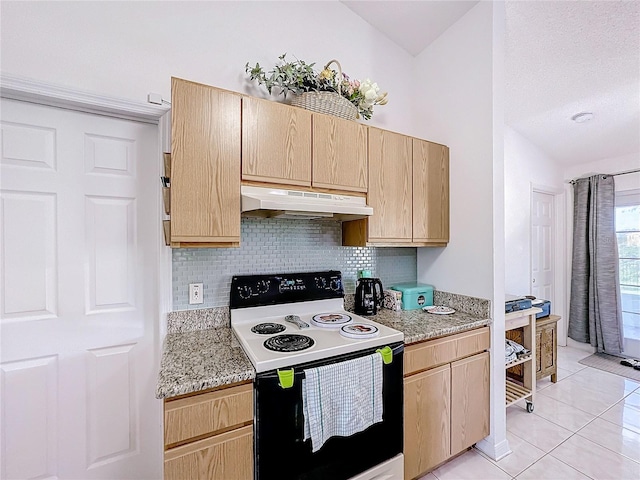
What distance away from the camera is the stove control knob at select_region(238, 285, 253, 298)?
1609 millimetres

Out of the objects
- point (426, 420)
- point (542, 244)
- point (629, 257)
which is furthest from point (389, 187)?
point (629, 257)

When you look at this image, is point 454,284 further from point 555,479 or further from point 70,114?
point 70,114

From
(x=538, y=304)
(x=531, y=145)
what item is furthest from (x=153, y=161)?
(x=531, y=145)

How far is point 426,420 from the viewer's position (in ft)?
5.26

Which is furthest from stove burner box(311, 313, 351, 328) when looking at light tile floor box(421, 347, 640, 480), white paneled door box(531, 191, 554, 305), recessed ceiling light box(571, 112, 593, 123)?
recessed ceiling light box(571, 112, 593, 123)

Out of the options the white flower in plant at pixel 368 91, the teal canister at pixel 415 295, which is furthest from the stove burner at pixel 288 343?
the white flower in plant at pixel 368 91

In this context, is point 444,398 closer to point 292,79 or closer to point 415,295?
point 415,295

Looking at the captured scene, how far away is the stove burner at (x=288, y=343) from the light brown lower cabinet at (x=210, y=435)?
189mm

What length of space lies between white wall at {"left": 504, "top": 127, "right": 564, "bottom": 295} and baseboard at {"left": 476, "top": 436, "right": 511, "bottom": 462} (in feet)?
5.21

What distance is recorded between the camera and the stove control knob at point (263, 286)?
166cm

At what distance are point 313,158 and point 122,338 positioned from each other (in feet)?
4.47

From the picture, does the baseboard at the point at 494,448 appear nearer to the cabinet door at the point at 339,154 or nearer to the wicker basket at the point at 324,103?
the cabinet door at the point at 339,154

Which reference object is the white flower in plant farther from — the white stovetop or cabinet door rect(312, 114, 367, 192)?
the white stovetop

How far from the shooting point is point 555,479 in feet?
5.38
